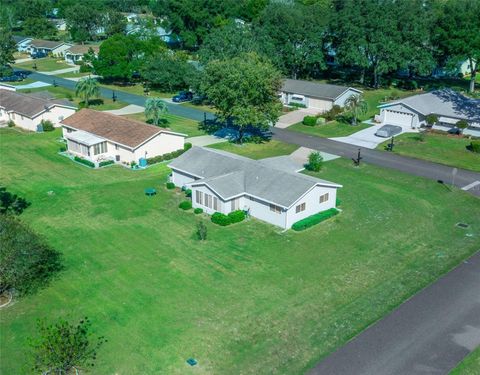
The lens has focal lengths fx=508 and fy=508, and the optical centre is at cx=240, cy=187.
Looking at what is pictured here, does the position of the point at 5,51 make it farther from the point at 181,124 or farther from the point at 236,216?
the point at 236,216

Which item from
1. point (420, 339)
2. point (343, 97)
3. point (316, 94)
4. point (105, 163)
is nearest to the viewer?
point (420, 339)

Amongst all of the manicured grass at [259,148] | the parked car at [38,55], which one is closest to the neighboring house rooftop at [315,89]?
the manicured grass at [259,148]

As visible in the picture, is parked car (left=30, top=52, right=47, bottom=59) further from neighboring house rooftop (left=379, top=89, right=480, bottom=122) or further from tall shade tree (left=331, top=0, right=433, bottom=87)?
neighboring house rooftop (left=379, top=89, right=480, bottom=122)

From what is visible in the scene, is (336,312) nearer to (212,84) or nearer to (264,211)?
(264,211)

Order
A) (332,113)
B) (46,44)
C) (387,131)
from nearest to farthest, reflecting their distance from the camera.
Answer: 1. (387,131)
2. (332,113)
3. (46,44)

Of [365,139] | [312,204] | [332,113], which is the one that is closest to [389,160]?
[365,139]

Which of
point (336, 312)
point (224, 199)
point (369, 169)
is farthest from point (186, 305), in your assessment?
point (369, 169)

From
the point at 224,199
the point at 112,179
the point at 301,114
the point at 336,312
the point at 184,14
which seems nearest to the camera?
the point at 336,312
